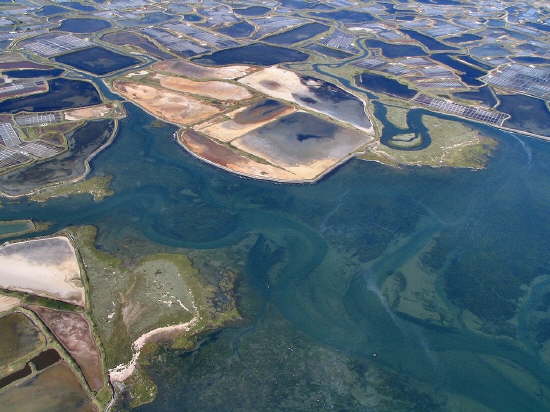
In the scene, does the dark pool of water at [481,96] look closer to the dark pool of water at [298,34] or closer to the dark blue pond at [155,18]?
the dark pool of water at [298,34]

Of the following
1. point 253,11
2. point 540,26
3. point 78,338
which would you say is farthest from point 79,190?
point 540,26

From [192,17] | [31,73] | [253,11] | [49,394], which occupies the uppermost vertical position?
[253,11]

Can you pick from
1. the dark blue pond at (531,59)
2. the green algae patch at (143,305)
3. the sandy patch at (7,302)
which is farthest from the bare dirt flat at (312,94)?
the sandy patch at (7,302)

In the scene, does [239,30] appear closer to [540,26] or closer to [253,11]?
[253,11]

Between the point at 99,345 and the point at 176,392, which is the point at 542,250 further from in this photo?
the point at 99,345

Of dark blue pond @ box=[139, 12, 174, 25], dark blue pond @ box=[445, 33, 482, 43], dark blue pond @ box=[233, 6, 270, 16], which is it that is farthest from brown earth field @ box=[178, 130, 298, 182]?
dark blue pond @ box=[445, 33, 482, 43]

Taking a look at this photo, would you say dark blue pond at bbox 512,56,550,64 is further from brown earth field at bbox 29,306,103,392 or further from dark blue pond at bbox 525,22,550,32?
brown earth field at bbox 29,306,103,392
